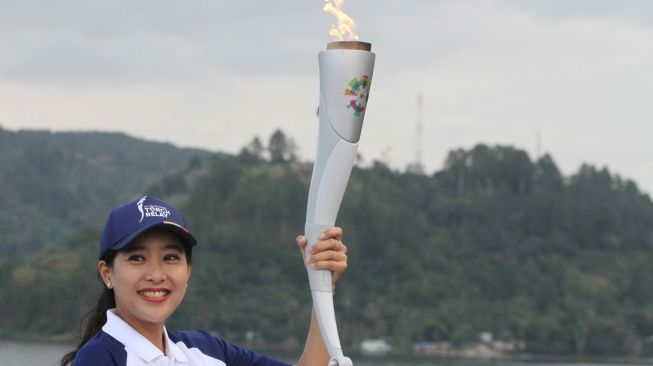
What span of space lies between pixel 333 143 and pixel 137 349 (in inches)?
26.7

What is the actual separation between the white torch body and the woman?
13.4 inches

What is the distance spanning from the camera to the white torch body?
12.2 ft

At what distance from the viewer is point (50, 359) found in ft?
236

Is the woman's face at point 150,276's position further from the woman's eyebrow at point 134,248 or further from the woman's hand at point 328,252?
the woman's hand at point 328,252

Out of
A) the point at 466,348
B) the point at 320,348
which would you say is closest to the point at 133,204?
the point at 320,348

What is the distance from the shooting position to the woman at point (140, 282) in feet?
11.5

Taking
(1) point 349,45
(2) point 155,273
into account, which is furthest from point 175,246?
(1) point 349,45

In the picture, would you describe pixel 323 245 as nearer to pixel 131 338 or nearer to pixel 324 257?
pixel 324 257

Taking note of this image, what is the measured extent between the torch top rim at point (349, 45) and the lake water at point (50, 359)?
58.8m

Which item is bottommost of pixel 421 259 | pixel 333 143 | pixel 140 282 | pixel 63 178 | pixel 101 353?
pixel 101 353

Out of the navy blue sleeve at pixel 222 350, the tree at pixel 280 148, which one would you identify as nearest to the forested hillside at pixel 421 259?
the tree at pixel 280 148

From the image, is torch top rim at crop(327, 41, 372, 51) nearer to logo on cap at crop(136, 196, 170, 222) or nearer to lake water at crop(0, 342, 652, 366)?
logo on cap at crop(136, 196, 170, 222)

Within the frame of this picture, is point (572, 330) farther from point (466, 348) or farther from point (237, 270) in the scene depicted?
point (237, 270)

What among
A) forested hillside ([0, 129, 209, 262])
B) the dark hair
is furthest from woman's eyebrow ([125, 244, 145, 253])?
forested hillside ([0, 129, 209, 262])
